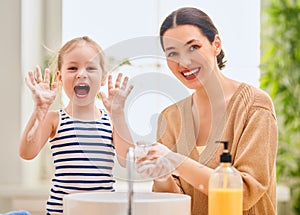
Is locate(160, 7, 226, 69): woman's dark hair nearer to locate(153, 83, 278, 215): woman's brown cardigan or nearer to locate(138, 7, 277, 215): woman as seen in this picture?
locate(138, 7, 277, 215): woman

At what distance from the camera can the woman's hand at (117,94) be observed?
4.82 ft

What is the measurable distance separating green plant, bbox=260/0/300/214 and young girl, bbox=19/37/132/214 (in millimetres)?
1591

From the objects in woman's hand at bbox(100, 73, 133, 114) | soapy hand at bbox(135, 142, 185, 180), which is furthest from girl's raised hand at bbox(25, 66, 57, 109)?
soapy hand at bbox(135, 142, 185, 180)

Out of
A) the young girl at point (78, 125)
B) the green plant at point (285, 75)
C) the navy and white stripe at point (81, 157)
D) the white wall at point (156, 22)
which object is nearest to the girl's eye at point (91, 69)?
the young girl at point (78, 125)

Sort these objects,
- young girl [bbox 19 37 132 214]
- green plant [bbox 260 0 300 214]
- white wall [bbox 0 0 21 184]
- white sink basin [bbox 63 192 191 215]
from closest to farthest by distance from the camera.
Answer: white sink basin [bbox 63 192 191 215], young girl [bbox 19 37 132 214], white wall [bbox 0 0 21 184], green plant [bbox 260 0 300 214]

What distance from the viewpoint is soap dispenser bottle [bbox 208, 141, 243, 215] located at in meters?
1.31

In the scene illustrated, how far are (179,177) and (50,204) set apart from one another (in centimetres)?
32

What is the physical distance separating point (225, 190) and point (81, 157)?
41cm

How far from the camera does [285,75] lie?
3105 mm

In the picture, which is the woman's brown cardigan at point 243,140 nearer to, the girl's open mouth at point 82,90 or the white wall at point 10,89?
the girl's open mouth at point 82,90

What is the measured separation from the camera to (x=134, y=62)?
1.44m

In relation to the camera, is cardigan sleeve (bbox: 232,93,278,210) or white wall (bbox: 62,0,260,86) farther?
white wall (bbox: 62,0,260,86)

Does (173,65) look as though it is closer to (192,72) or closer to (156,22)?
(192,72)

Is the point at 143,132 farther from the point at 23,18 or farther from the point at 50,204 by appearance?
the point at 23,18
